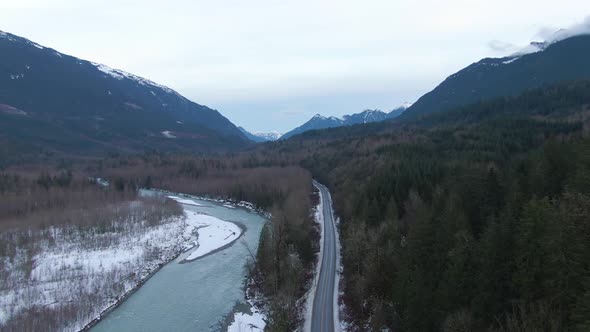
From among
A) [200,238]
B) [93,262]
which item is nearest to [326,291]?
[93,262]

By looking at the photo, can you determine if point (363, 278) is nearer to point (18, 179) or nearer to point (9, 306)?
point (9, 306)

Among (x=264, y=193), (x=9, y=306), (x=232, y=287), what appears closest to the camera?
(x=9, y=306)

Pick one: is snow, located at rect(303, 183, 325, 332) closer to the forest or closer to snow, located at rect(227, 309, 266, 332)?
the forest

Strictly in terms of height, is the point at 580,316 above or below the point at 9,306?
above

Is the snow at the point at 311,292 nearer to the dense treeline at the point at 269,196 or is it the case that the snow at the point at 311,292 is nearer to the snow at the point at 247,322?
the dense treeline at the point at 269,196

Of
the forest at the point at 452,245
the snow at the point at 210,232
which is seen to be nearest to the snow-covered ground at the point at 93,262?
the snow at the point at 210,232

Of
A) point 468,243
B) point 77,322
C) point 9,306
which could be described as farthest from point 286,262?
point 9,306

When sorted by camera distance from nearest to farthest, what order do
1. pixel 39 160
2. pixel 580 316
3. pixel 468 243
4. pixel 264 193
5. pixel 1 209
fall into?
pixel 580 316
pixel 468 243
pixel 1 209
pixel 264 193
pixel 39 160
